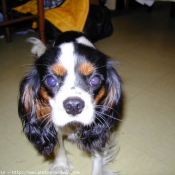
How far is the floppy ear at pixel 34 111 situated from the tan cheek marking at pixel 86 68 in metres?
0.21

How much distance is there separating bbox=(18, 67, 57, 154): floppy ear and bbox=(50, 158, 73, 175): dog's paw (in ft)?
0.50

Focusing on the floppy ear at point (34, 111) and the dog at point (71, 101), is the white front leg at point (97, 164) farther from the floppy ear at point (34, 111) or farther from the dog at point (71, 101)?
the floppy ear at point (34, 111)

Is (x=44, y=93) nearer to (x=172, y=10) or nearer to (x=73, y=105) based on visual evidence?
(x=73, y=105)

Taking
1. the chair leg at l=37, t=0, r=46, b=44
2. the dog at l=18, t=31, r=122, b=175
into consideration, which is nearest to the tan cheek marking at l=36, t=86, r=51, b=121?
the dog at l=18, t=31, r=122, b=175

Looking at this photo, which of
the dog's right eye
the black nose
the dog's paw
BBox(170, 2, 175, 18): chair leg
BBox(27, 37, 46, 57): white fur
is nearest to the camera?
the black nose

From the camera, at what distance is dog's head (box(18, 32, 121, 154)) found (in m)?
0.88

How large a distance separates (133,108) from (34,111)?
2.49 feet

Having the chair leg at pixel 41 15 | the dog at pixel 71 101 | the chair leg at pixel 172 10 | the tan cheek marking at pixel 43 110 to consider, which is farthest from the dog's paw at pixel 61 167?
the chair leg at pixel 172 10

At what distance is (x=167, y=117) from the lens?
152 centimetres

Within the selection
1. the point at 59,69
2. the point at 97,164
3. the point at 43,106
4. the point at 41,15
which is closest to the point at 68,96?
the point at 59,69

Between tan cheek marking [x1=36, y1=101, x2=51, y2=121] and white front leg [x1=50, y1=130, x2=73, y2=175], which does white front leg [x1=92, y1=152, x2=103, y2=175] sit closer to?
white front leg [x1=50, y1=130, x2=73, y2=175]

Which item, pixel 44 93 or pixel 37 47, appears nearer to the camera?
pixel 44 93

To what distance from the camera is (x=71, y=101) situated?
0.84m

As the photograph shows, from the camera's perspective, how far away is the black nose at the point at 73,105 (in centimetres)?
84
